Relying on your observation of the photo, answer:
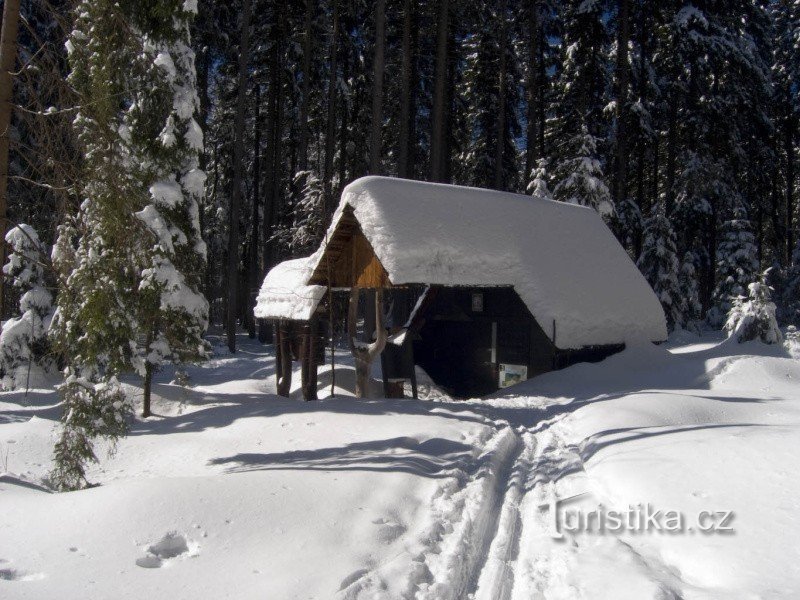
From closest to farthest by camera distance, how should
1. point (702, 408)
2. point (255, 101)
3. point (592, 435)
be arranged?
point (592, 435), point (702, 408), point (255, 101)

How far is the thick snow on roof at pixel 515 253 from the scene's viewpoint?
13.0m

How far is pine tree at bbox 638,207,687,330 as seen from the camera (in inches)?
1003

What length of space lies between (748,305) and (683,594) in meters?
16.6

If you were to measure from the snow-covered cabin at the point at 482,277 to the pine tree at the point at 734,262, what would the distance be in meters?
12.0

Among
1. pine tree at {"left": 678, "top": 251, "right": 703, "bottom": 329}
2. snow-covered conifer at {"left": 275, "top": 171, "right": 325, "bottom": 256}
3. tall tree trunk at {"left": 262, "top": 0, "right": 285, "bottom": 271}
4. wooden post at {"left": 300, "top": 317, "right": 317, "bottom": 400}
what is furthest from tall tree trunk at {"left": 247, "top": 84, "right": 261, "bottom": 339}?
pine tree at {"left": 678, "top": 251, "right": 703, "bottom": 329}

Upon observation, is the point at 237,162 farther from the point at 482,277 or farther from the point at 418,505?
the point at 418,505

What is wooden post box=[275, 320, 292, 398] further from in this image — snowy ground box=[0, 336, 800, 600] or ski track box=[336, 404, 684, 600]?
ski track box=[336, 404, 684, 600]

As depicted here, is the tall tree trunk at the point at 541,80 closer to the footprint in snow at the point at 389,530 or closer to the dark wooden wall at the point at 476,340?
the dark wooden wall at the point at 476,340

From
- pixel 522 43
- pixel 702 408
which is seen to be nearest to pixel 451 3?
pixel 522 43

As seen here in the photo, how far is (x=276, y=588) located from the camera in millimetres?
4160

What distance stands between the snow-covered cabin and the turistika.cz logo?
7140mm

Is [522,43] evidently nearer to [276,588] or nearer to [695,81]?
[695,81]

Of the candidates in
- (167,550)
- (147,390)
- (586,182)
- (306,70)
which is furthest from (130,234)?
(306,70)

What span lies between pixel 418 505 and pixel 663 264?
2287 cm
